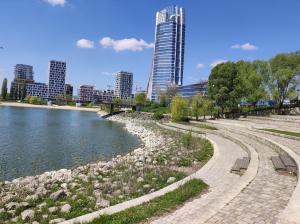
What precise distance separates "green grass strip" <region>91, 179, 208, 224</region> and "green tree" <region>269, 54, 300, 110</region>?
A: 166 ft

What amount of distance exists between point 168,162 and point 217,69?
4391 centimetres

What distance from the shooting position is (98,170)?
16.8 m

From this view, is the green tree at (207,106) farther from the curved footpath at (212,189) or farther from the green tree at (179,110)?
the curved footpath at (212,189)

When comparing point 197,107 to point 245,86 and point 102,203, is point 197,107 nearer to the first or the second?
point 245,86

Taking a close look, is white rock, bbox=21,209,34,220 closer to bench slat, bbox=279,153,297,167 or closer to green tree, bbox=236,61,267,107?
bench slat, bbox=279,153,297,167

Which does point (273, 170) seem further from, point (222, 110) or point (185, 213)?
point (222, 110)

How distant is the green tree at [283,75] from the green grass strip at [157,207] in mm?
50449

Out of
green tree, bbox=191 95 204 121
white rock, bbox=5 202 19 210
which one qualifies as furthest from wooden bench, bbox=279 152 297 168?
green tree, bbox=191 95 204 121

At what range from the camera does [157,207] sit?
918 cm

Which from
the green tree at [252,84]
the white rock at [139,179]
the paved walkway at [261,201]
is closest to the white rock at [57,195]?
the white rock at [139,179]

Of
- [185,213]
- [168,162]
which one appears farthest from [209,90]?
[185,213]

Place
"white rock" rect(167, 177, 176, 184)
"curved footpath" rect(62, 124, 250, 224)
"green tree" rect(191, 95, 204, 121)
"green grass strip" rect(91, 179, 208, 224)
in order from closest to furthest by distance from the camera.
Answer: "green grass strip" rect(91, 179, 208, 224)
"curved footpath" rect(62, 124, 250, 224)
"white rock" rect(167, 177, 176, 184)
"green tree" rect(191, 95, 204, 121)

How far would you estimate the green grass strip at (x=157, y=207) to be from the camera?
322 inches

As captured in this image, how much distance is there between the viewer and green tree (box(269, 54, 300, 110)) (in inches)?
2184
